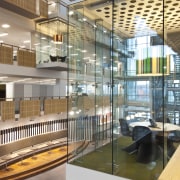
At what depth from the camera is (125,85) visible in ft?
18.2

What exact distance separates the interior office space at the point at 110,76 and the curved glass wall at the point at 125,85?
2cm

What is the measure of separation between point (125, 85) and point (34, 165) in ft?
16.9

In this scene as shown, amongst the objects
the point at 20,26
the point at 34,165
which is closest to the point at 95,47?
the point at 20,26

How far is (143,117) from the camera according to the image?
6004 mm

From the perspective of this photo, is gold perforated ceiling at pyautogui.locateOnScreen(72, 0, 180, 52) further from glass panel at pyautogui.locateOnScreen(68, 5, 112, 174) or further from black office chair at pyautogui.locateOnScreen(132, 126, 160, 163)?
black office chair at pyautogui.locateOnScreen(132, 126, 160, 163)

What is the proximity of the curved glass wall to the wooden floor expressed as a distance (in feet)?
10.5

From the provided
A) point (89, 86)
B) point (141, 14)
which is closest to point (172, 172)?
point (141, 14)

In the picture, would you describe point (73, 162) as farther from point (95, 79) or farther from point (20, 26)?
point (20, 26)

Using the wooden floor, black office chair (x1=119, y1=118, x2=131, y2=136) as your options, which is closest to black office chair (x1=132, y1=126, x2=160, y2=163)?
black office chair (x1=119, y1=118, x2=131, y2=136)

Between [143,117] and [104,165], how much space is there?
2.32m

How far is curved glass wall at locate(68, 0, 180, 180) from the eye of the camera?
13.6 ft

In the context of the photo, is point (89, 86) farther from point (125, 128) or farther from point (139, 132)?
point (139, 132)

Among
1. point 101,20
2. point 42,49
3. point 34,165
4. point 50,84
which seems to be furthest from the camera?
point 50,84

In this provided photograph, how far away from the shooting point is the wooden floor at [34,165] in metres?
7.42
